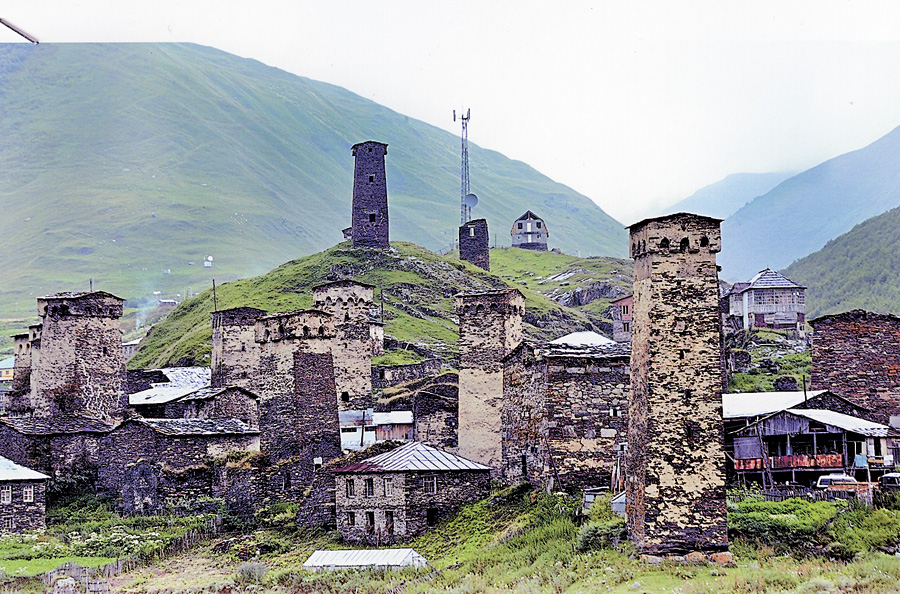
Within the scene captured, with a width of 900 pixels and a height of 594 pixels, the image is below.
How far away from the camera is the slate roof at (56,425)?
1829 inches

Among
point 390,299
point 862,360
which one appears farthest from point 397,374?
point 862,360

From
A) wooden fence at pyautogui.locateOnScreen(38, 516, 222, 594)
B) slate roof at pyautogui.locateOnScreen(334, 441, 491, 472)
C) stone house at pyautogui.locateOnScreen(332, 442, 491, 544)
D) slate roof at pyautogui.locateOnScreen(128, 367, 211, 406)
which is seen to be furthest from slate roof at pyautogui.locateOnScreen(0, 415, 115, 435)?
stone house at pyautogui.locateOnScreen(332, 442, 491, 544)

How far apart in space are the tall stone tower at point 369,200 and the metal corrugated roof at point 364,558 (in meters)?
81.9

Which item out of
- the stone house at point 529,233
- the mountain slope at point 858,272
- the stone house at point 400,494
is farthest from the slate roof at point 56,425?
the stone house at point 529,233

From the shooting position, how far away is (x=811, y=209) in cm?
16550

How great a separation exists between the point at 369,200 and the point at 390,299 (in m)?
18.4

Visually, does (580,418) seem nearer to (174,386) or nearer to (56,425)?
(56,425)

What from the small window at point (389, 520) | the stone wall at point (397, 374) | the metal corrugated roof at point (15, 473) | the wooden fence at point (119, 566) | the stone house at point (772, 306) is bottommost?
the wooden fence at point (119, 566)

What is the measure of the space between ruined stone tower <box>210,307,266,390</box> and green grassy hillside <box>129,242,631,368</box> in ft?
63.5

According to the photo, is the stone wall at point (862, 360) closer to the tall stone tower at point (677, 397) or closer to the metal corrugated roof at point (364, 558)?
the tall stone tower at point (677, 397)

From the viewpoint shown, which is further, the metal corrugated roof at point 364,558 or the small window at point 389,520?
the small window at point 389,520

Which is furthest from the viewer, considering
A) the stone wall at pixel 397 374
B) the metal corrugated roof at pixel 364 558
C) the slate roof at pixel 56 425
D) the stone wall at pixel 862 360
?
the stone wall at pixel 397 374

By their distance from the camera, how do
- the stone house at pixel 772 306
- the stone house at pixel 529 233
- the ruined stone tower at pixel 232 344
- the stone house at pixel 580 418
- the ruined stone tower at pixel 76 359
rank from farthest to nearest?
the stone house at pixel 529 233 < the stone house at pixel 772 306 < the ruined stone tower at pixel 232 344 < the ruined stone tower at pixel 76 359 < the stone house at pixel 580 418

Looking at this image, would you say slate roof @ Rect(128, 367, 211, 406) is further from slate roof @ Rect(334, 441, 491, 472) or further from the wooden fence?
slate roof @ Rect(334, 441, 491, 472)
